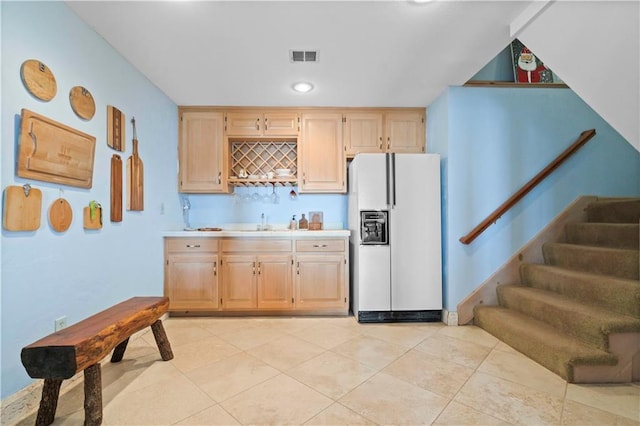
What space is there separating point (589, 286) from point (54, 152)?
3.71 metres

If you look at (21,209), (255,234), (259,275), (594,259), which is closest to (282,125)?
(255,234)

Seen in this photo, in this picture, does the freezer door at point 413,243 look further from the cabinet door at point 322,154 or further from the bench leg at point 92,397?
the bench leg at point 92,397

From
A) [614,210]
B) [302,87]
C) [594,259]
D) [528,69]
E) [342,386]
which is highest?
[528,69]

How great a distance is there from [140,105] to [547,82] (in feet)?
13.2

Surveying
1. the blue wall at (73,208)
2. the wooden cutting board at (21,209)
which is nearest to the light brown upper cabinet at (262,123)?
the blue wall at (73,208)

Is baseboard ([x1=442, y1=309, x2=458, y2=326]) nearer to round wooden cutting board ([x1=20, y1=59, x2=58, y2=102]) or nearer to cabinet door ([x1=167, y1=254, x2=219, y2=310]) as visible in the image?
cabinet door ([x1=167, y1=254, x2=219, y2=310])

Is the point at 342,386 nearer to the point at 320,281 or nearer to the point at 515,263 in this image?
the point at 320,281

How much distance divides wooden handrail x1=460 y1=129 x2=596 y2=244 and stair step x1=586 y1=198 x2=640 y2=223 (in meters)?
0.55

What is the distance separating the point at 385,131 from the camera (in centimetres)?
333

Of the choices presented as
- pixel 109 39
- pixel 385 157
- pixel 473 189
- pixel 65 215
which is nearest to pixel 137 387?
pixel 65 215

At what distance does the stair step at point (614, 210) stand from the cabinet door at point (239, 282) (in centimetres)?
347

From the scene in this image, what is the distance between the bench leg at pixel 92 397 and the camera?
4.48 ft

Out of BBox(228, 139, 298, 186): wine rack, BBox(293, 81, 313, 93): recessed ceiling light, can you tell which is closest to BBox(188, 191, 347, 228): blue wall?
BBox(228, 139, 298, 186): wine rack

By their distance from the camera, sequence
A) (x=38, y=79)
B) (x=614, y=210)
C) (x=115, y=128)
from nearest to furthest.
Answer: (x=38, y=79) < (x=115, y=128) < (x=614, y=210)
